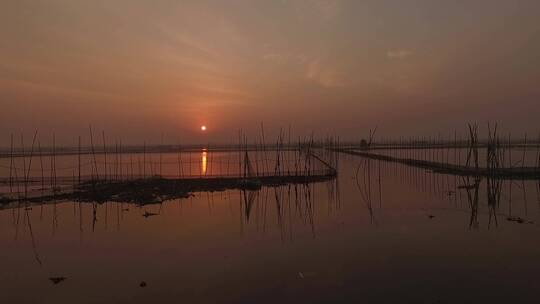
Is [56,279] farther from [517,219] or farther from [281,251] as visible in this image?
[517,219]

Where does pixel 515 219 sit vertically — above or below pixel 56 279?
above

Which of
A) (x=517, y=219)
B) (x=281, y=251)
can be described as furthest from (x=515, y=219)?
(x=281, y=251)

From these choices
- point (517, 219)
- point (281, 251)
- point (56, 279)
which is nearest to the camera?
point (56, 279)

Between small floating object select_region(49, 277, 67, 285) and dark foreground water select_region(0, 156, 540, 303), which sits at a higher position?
dark foreground water select_region(0, 156, 540, 303)

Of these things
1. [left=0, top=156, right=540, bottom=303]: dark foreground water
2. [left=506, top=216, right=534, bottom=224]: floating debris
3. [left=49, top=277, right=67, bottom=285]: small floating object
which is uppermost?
[left=506, top=216, right=534, bottom=224]: floating debris

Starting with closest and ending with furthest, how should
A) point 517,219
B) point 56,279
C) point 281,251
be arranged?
point 56,279 < point 281,251 < point 517,219

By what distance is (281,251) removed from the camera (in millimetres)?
7234

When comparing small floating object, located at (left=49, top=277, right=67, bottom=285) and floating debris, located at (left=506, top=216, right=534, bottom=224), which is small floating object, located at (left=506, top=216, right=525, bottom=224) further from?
small floating object, located at (left=49, top=277, right=67, bottom=285)

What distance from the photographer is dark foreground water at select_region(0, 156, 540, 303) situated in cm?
526

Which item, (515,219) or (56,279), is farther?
(515,219)

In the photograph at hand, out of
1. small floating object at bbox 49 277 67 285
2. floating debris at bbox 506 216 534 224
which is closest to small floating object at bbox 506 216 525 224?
floating debris at bbox 506 216 534 224

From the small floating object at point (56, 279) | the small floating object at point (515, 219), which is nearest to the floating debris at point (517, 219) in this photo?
the small floating object at point (515, 219)

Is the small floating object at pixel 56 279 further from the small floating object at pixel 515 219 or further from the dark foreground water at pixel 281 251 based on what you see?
the small floating object at pixel 515 219

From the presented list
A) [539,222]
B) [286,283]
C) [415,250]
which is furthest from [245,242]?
[539,222]
